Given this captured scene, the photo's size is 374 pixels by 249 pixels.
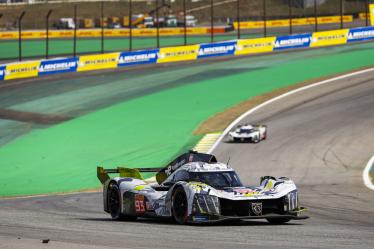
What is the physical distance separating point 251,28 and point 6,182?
64253 millimetres

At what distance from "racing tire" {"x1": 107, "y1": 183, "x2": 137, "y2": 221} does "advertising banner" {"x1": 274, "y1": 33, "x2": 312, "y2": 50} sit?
4900 centimetres

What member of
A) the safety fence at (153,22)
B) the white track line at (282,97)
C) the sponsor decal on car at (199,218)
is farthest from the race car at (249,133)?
the safety fence at (153,22)

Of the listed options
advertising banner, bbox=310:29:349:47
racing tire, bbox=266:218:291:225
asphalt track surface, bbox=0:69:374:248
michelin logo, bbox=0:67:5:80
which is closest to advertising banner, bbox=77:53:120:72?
michelin logo, bbox=0:67:5:80

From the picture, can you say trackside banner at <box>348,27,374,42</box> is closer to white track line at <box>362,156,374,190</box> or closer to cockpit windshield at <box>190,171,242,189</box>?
white track line at <box>362,156,374,190</box>

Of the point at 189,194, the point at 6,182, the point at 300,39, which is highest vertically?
the point at 300,39

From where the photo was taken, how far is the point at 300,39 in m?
66.9

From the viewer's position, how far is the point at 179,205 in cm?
1647

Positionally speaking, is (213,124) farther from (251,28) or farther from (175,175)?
(251,28)

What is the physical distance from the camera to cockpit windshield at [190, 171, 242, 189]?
674 inches

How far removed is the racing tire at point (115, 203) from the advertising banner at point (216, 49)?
4705 cm

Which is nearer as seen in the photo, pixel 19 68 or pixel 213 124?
pixel 213 124

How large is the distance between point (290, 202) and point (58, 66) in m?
46.1

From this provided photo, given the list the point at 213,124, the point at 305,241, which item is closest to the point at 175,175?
the point at 305,241

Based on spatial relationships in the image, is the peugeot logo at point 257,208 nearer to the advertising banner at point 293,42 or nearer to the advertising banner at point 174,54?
the advertising banner at point 174,54
